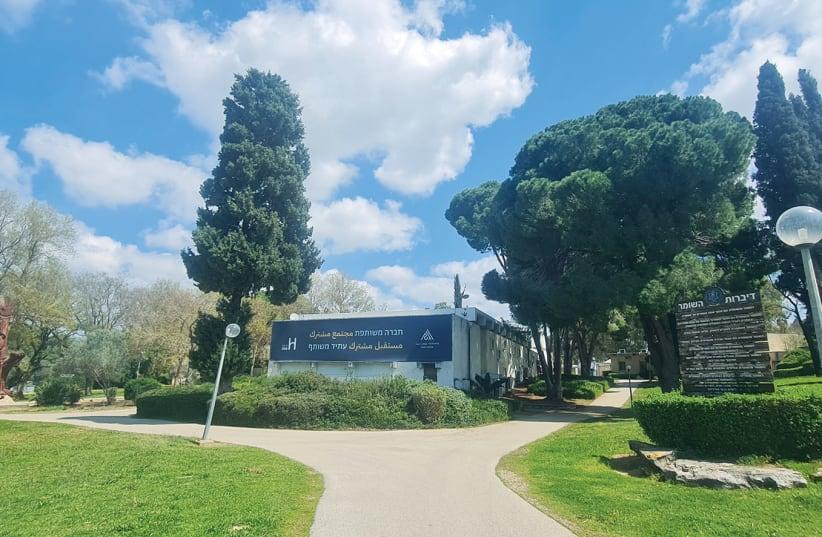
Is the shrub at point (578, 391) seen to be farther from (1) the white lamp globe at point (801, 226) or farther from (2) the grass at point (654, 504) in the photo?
Result: (1) the white lamp globe at point (801, 226)

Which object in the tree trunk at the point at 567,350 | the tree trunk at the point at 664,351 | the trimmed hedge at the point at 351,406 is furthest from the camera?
the tree trunk at the point at 567,350

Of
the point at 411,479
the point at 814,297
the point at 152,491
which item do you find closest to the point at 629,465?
the point at 411,479

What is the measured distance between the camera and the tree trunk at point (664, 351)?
20.0m

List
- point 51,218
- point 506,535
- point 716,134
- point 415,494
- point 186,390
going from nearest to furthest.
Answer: point 506,535, point 415,494, point 716,134, point 186,390, point 51,218

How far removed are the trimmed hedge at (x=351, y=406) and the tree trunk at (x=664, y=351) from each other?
7158 millimetres

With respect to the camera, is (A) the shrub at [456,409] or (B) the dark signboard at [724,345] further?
(A) the shrub at [456,409]

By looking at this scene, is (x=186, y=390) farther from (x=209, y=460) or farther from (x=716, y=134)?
(x=716, y=134)

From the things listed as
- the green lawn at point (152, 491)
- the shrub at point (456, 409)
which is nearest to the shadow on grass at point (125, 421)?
the green lawn at point (152, 491)

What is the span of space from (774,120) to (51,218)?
45808 mm

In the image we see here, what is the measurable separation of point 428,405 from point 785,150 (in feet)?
79.7

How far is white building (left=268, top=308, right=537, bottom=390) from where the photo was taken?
78.7ft

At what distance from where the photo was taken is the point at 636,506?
232 inches

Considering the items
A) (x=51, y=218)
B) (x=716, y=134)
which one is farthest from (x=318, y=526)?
(x=51, y=218)

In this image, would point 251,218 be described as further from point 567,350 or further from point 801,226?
point 567,350
